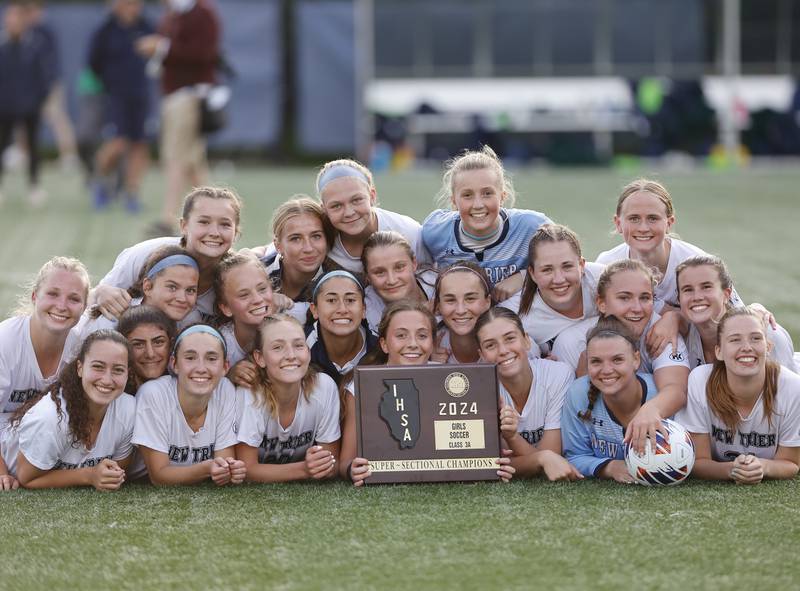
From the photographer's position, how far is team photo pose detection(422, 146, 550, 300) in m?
5.05

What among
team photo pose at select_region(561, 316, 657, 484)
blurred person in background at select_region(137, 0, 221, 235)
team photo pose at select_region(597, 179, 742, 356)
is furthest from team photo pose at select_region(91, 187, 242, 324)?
blurred person in background at select_region(137, 0, 221, 235)

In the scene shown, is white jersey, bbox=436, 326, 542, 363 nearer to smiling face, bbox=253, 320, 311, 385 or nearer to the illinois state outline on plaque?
the illinois state outline on plaque

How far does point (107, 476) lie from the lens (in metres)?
4.17

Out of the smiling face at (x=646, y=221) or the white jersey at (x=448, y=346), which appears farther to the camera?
the smiling face at (x=646, y=221)

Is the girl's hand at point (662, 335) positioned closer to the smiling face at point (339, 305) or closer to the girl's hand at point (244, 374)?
the smiling face at point (339, 305)

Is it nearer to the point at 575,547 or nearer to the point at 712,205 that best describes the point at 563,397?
the point at 575,547

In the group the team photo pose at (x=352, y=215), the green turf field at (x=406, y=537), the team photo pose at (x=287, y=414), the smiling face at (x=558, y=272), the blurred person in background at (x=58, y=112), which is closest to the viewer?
the green turf field at (x=406, y=537)

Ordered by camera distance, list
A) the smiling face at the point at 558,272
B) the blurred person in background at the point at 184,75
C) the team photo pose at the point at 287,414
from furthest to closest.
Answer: the blurred person in background at the point at 184,75, the smiling face at the point at 558,272, the team photo pose at the point at 287,414

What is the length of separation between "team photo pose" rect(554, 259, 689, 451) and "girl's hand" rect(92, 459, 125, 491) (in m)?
1.74

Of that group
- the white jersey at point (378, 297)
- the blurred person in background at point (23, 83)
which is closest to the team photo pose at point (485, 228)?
the white jersey at point (378, 297)

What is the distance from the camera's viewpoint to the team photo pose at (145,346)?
4.43 metres

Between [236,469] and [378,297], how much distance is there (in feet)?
3.56

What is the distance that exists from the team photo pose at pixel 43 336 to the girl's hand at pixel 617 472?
1.99 meters

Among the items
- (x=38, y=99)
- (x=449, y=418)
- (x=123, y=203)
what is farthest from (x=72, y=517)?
(x=38, y=99)
